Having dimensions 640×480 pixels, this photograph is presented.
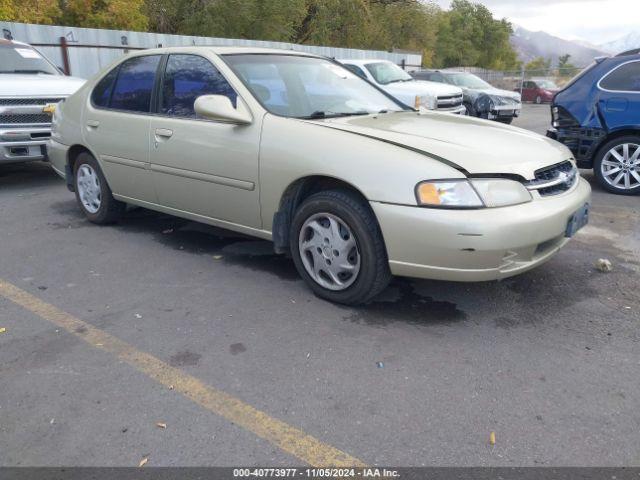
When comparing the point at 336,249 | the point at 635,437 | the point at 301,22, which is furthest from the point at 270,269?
the point at 301,22

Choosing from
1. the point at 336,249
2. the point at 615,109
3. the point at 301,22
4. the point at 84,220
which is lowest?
the point at 84,220

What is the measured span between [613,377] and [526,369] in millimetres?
424

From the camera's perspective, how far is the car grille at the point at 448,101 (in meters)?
12.8

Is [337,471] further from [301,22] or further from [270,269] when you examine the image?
[301,22]

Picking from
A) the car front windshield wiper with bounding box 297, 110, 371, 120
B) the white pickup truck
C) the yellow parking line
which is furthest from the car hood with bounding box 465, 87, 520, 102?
the yellow parking line

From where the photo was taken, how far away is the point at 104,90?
5.30 m

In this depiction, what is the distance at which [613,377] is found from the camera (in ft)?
9.69

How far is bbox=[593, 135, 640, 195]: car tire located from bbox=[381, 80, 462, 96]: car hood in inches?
232

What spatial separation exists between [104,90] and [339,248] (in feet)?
9.87

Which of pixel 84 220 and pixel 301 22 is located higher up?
pixel 301 22

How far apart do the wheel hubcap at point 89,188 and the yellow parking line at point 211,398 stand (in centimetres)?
191

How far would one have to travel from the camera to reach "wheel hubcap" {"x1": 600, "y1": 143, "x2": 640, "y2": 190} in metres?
6.90

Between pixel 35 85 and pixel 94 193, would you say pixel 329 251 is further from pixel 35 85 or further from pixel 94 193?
pixel 35 85

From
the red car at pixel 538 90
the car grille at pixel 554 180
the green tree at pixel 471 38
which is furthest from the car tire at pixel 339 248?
the green tree at pixel 471 38
